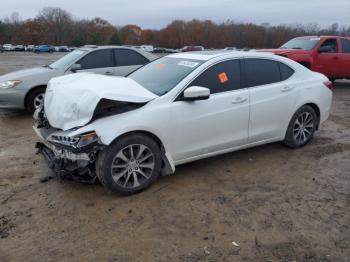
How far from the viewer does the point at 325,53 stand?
12.1 m

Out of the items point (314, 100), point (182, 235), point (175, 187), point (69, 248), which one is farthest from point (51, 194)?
point (314, 100)

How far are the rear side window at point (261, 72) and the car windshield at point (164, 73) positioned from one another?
2.59ft

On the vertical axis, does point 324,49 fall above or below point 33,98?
above

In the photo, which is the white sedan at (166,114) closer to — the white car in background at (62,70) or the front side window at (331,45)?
the white car in background at (62,70)

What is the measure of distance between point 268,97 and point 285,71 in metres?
0.67

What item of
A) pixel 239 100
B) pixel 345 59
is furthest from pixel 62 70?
pixel 345 59

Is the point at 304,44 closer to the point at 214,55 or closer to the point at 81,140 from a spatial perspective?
the point at 214,55

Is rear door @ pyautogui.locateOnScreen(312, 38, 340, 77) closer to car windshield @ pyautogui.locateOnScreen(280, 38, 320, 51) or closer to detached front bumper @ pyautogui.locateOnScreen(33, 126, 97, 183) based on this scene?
car windshield @ pyautogui.locateOnScreen(280, 38, 320, 51)

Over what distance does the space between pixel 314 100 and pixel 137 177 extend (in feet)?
10.8

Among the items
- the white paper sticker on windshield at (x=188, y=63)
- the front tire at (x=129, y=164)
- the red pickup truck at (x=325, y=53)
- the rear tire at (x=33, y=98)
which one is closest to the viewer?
the front tire at (x=129, y=164)

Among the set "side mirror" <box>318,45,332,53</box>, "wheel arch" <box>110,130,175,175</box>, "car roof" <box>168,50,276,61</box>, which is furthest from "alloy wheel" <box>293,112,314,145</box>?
"side mirror" <box>318,45,332,53</box>

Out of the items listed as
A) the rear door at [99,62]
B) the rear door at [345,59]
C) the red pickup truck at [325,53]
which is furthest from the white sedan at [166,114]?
the rear door at [345,59]

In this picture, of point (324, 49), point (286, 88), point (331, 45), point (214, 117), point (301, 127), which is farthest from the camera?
point (331, 45)

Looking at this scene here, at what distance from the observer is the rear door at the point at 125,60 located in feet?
28.7
